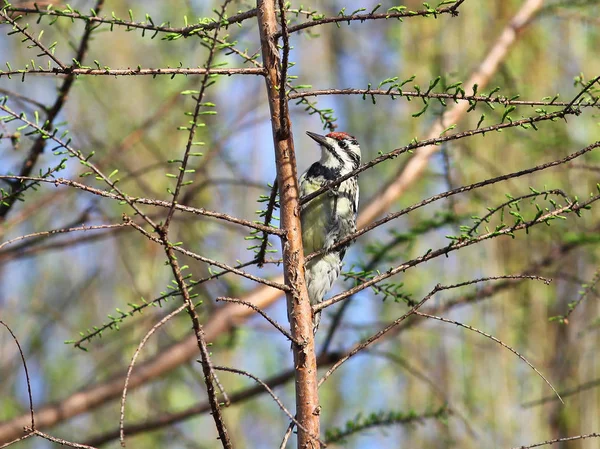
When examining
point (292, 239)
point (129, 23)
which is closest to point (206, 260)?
point (292, 239)

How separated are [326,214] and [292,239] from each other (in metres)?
1.60

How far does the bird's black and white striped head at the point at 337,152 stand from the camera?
371 centimetres

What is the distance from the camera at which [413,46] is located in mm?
5051

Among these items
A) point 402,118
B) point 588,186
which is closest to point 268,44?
point 588,186

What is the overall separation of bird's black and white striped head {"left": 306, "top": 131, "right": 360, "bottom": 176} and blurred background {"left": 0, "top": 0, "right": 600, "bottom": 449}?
148 mm

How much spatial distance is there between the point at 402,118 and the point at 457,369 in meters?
1.84

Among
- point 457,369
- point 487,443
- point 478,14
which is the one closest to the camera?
point 487,443

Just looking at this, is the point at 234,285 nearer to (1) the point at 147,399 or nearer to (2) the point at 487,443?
(1) the point at 147,399

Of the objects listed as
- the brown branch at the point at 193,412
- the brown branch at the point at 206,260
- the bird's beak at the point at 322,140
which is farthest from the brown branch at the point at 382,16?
the brown branch at the point at 193,412

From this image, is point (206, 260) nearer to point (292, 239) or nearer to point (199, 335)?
point (199, 335)

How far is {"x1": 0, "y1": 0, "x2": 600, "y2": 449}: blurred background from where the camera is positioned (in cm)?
401

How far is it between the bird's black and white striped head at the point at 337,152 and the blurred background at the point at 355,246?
5.8 inches

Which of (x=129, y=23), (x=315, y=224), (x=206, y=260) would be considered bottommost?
(x=206, y=260)

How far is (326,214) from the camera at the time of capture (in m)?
3.48
